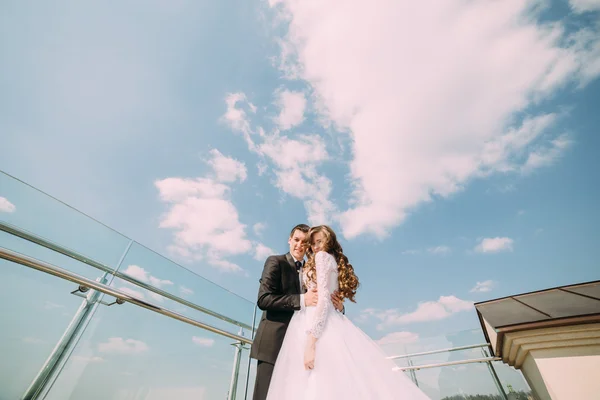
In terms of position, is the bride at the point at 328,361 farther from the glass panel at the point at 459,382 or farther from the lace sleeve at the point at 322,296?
the glass panel at the point at 459,382

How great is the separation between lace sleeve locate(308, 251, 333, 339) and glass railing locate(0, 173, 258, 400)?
1045mm

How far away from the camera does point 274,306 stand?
146cm

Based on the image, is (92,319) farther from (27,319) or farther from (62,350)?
(27,319)

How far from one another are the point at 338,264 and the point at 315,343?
64 cm

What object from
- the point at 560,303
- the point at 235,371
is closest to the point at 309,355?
the point at 235,371

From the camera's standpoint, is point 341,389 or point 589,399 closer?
point 341,389

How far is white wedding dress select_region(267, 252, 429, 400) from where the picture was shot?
1.17 m

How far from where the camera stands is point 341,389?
1149 mm

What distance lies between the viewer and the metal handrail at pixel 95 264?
5.07ft

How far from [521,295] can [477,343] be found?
3.13ft

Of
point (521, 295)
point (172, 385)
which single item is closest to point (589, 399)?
point (521, 295)

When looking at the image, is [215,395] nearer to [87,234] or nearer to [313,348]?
[313,348]

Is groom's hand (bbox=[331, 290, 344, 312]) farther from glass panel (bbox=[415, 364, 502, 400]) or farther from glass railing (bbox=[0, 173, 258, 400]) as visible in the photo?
glass panel (bbox=[415, 364, 502, 400])

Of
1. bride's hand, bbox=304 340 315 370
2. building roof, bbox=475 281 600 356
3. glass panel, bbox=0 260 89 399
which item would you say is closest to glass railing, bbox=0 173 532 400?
glass panel, bbox=0 260 89 399
